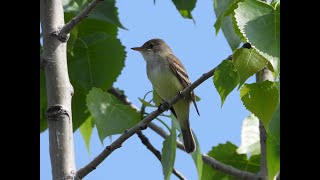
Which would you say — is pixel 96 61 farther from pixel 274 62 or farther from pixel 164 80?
pixel 274 62

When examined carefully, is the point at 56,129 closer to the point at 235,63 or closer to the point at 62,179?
the point at 62,179

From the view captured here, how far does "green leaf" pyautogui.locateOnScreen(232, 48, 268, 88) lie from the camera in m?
2.71

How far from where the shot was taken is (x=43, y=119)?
416 centimetres

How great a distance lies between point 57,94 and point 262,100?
2.79 feet

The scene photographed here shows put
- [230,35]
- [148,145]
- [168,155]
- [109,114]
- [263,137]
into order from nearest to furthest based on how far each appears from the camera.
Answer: [168,155]
[109,114]
[230,35]
[148,145]
[263,137]

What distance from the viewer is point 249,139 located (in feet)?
15.9

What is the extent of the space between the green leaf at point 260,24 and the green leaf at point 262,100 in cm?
23

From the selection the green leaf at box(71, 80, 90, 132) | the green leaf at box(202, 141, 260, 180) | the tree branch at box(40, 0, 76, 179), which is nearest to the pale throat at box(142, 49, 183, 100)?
the green leaf at box(202, 141, 260, 180)

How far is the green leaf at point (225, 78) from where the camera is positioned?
2.82 meters

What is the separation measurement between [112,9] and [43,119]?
808 millimetres

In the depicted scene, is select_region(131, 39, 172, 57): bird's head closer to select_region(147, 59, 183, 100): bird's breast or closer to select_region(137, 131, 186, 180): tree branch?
select_region(147, 59, 183, 100): bird's breast

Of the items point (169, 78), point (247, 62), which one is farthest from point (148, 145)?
point (247, 62)
